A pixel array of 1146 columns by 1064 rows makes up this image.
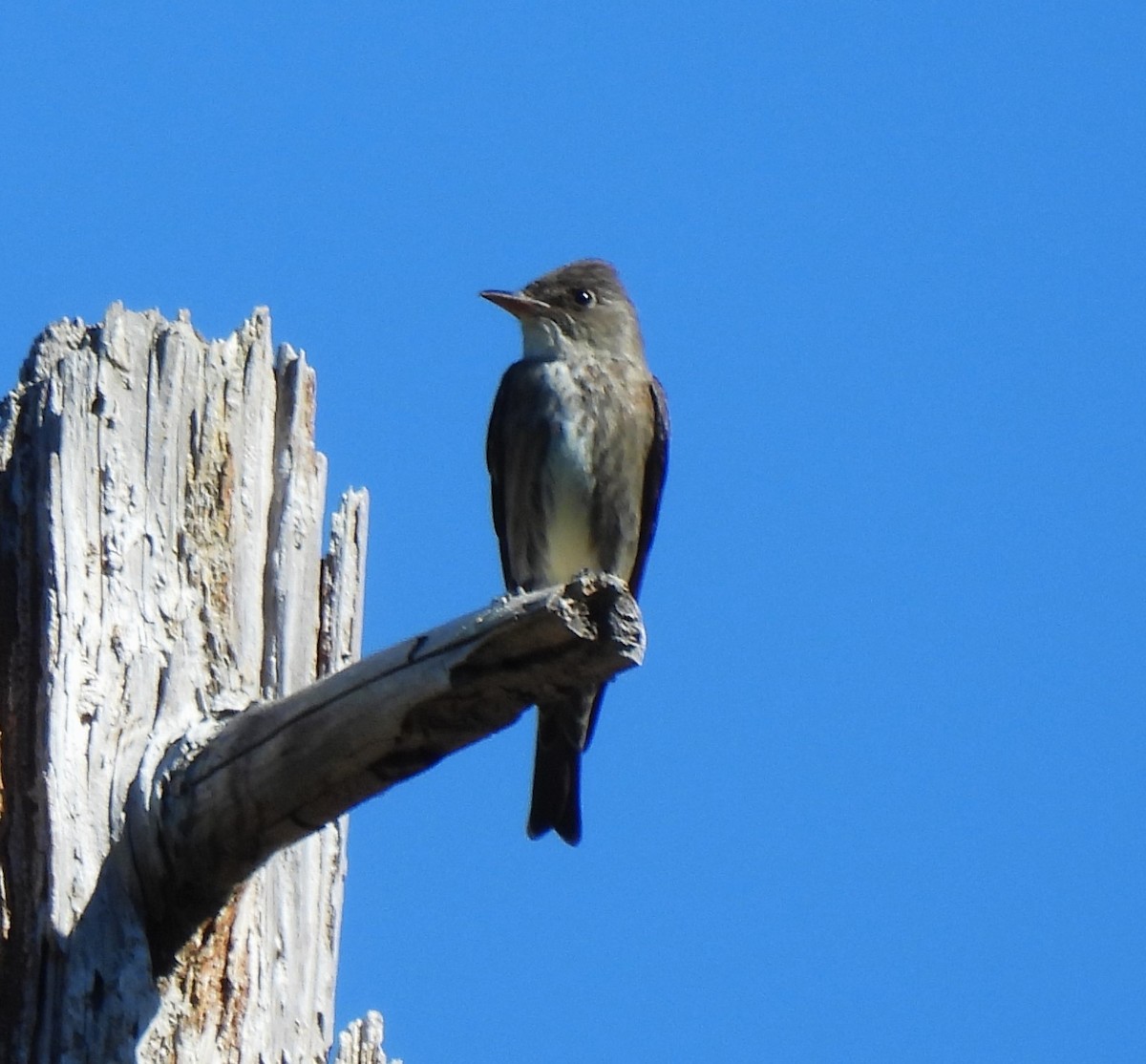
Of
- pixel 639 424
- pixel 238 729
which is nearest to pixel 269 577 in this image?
pixel 238 729

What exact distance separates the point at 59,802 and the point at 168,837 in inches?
8.5

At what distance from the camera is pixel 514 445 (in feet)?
21.2

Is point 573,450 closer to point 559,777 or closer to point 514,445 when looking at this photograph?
point 514,445

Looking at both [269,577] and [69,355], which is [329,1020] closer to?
[269,577]

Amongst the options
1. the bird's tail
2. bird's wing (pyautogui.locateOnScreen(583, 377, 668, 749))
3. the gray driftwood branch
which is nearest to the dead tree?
the gray driftwood branch

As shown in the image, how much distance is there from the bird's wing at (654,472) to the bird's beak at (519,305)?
469 millimetres

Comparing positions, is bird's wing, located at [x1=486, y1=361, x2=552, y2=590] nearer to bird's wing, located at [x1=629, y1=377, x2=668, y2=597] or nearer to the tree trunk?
bird's wing, located at [x1=629, y1=377, x2=668, y2=597]

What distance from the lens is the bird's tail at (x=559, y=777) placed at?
5.84 m

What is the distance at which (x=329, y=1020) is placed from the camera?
3.94m

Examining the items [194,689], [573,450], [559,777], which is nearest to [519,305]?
[573,450]

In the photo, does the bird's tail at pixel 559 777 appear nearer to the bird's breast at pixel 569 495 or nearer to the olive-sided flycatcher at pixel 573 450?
the olive-sided flycatcher at pixel 573 450

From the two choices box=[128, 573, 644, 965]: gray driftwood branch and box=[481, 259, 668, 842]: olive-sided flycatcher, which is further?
box=[481, 259, 668, 842]: olive-sided flycatcher

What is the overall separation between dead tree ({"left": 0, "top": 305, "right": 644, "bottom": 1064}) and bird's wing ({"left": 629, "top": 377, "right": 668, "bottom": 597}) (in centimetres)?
242

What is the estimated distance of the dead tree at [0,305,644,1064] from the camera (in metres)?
3.32
